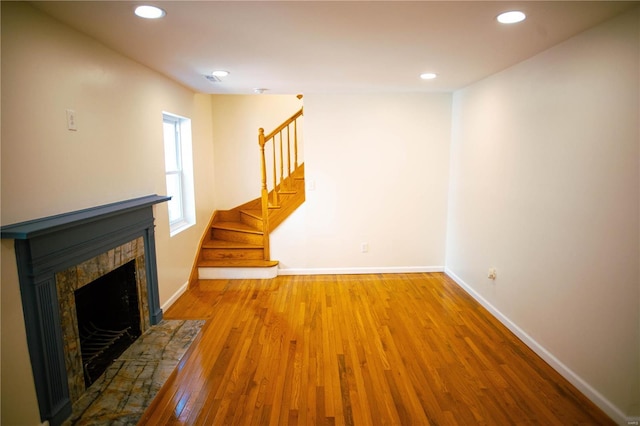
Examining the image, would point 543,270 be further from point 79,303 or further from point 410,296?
point 79,303

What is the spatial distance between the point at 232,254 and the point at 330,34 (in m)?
3.15

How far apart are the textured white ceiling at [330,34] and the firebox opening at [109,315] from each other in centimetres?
172

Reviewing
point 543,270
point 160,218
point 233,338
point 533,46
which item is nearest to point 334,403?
point 233,338

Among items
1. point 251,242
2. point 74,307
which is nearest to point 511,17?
point 74,307

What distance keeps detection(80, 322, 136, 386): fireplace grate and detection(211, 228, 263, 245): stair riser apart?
1964 mm

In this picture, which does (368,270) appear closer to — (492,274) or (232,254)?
(492,274)

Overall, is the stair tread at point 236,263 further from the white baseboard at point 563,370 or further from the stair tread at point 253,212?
the white baseboard at point 563,370

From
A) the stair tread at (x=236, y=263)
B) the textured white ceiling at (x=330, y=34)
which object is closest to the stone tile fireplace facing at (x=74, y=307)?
the textured white ceiling at (x=330, y=34)

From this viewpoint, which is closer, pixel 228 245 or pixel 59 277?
pixel 59 277

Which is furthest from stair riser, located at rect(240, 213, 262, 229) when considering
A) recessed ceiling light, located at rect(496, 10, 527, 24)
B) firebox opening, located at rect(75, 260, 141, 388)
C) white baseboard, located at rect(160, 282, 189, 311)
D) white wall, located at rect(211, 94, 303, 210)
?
recessed ceiling light, located at rect(496, 10, 527, 24)

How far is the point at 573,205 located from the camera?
2.32 metres

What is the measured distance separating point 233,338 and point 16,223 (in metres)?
1.76

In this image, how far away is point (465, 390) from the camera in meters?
2.28

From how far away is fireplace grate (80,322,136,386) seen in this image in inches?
95.2
